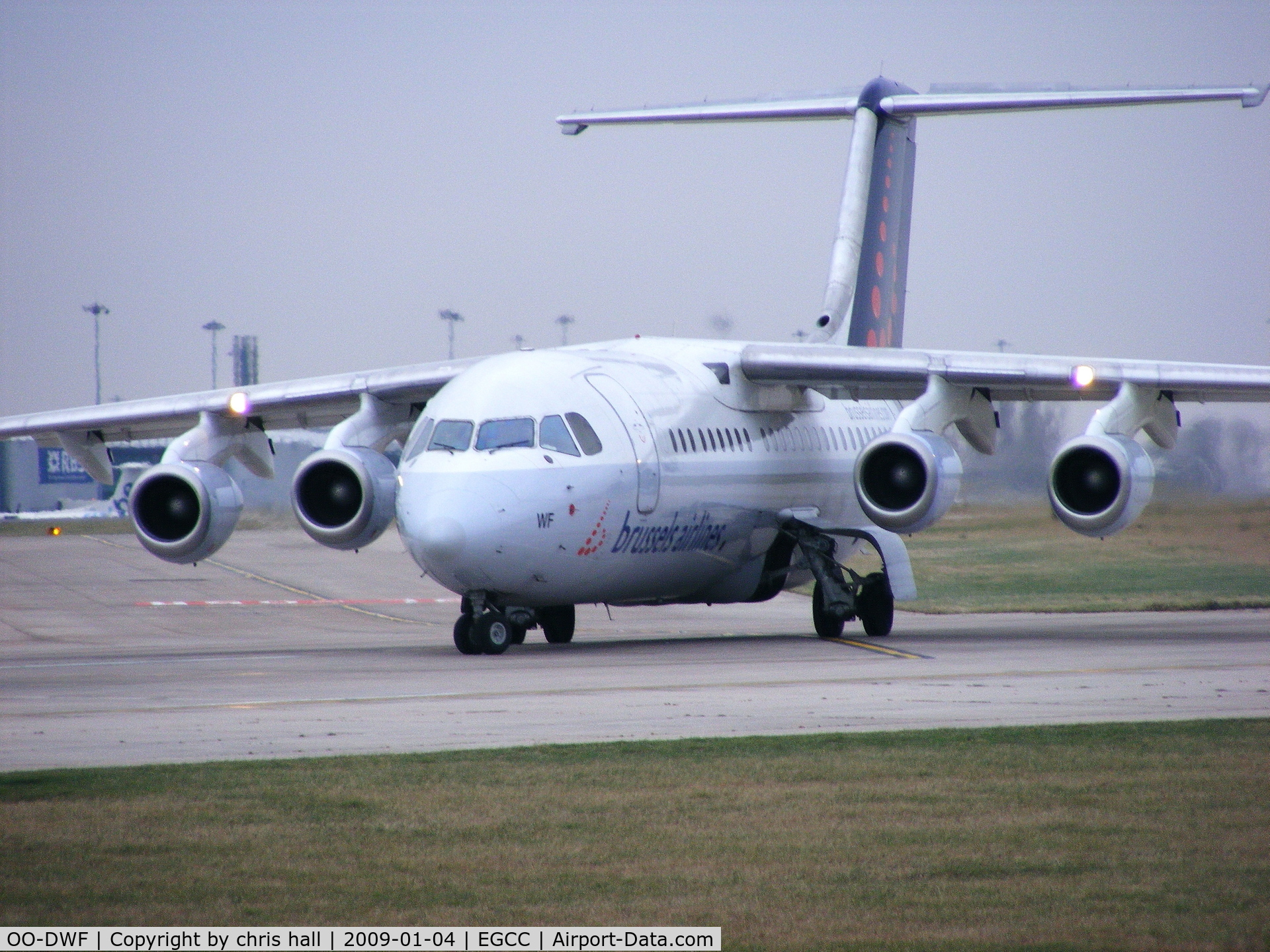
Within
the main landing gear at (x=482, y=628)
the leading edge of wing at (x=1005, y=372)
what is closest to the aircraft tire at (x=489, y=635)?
the main landing gear at (x=482, y=628)

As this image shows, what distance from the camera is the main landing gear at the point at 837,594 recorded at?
21250 millimetres

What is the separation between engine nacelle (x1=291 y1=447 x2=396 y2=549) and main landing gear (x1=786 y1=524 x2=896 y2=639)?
5242 millimetres

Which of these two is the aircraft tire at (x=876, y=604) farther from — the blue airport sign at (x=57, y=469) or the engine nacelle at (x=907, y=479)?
the blue airport sign at (x=57, y=469)

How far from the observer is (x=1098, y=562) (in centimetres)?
3108

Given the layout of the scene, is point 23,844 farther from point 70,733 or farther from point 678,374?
point 678,374

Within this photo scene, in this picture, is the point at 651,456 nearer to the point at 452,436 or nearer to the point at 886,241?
the point at 452,436

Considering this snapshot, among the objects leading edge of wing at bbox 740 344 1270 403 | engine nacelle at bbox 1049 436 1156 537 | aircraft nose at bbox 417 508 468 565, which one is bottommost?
aircraft nose at bbox 417 508 468 565

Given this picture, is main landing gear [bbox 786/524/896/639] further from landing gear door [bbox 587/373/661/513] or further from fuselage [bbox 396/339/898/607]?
landing gear door [bbox 587/373/661/513]

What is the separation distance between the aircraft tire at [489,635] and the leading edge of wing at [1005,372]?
16.4 feet

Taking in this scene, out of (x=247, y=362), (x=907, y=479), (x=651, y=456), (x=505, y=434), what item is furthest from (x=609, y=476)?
(x=247, y=362)

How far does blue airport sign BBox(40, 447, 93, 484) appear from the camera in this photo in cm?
8925

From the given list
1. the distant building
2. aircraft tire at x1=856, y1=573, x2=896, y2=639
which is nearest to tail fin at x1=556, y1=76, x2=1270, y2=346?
aircraft tire at x1=856, y1=573, x2=896, y2=639

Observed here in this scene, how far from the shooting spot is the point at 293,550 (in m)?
41.6

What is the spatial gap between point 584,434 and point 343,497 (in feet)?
12.0
